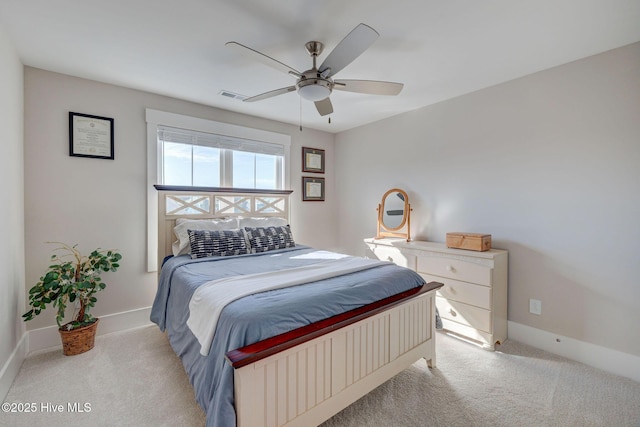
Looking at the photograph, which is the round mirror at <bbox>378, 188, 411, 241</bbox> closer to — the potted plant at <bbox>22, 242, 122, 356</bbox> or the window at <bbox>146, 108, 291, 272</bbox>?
the window at <bbox>146, 108, 291, 272</bbox>

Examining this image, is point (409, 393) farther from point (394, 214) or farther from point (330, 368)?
point (394, 214)

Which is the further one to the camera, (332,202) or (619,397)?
(332,202)

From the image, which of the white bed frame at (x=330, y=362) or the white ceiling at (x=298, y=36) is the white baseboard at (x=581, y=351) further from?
the white ceiling at (x=298, y=36)

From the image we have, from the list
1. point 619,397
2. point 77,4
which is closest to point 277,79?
point 77,4

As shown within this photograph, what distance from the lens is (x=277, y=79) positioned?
8.52ft

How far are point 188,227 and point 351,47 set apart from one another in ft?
7.60

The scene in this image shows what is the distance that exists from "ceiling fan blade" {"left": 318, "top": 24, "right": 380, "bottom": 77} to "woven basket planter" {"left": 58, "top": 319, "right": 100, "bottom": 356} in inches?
114

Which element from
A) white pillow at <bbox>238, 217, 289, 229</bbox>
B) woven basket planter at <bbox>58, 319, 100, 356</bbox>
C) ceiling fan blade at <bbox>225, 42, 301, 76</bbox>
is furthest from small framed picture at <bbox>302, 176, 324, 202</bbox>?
woven basket planter at <bbox>58, 319, 100, 356</bbox>

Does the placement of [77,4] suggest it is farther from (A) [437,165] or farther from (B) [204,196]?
(A) [437,165]

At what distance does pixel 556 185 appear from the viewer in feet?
7.91

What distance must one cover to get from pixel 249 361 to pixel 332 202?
142 inches

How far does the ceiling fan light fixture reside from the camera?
74.1 inches

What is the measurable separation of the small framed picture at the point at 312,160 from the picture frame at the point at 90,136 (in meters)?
2.37

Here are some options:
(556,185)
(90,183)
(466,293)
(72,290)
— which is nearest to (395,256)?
(466,293)
